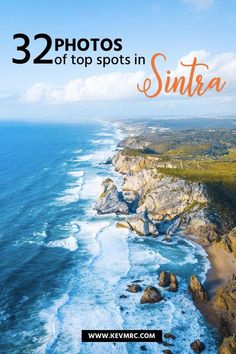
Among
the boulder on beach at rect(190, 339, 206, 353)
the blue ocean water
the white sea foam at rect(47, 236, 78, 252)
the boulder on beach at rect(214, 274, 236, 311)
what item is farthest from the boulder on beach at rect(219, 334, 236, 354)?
the white sea foam at rect(47, 236, 78, 252)

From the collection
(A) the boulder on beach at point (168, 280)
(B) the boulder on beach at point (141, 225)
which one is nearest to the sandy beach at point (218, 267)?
(A) the boulder on beach at point (168, 280)

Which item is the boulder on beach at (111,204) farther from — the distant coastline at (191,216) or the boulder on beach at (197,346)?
the boulder on beach at (197,346)

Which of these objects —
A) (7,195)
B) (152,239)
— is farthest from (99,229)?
(7,195)

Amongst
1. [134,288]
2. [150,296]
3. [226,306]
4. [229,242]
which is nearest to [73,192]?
[229,242]

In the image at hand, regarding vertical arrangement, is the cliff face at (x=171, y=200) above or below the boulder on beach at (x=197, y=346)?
above

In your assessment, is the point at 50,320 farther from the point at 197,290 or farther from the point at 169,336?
the point at 197,290
